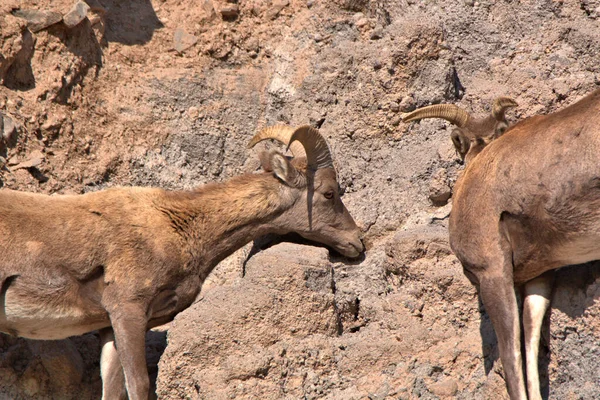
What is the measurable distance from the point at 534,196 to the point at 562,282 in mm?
861

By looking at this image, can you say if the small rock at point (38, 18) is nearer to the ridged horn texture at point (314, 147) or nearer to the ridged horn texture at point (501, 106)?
the ridged horn texture at point (314, 147)

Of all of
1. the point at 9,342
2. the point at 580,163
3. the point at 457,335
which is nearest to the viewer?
the point at 580,163

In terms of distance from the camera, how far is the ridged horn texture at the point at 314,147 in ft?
35.9

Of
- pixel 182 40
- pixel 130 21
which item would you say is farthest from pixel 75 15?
pixel 182 40

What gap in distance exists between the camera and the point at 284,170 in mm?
10992

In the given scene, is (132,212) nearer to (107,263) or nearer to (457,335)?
(107,263)

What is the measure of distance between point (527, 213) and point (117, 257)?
3.71m

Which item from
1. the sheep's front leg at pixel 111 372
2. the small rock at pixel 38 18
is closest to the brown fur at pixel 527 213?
the sheep's front leg at pixel 111 372

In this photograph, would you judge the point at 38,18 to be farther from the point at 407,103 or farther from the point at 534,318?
→ the point at 534,318

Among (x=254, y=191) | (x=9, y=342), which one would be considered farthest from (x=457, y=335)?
(x=9, y=342)

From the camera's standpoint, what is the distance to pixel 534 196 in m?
A: 8.48

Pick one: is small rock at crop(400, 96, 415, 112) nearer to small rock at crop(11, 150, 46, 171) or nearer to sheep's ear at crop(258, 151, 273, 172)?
sheep's ear at crop(258, 151, 273, 172)

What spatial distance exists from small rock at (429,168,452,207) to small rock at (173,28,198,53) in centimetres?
410

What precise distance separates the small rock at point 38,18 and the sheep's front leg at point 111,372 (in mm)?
4115
